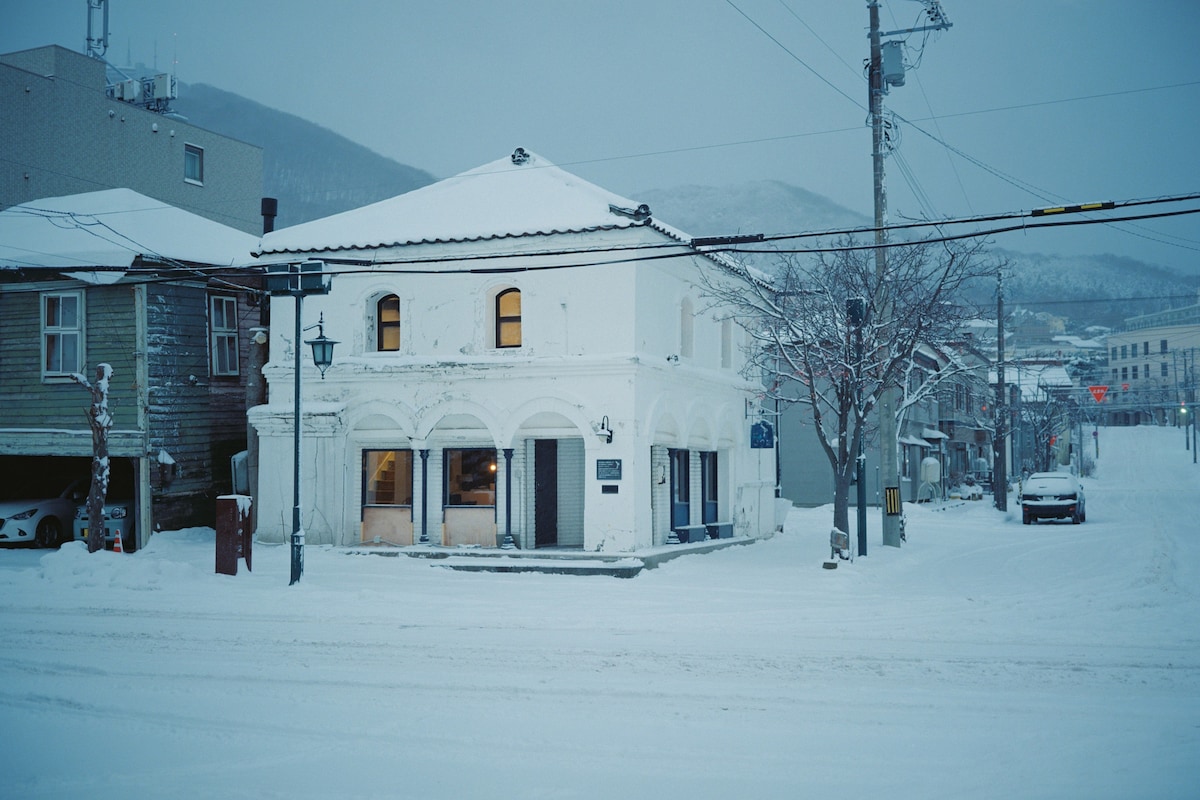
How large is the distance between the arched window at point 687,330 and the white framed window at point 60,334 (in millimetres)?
13438

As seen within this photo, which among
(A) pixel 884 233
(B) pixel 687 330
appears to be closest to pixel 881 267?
(A) pixel 884 233

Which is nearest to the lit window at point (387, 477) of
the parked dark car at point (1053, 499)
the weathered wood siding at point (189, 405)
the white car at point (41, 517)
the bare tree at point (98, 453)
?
the weathered wood siding at point (189, 405)

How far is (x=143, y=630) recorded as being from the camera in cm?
1302

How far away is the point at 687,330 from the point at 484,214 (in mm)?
5414

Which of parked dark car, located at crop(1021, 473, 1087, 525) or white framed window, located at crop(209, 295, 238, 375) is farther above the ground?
white framed window, located at crop(209, 295, 238, 375)

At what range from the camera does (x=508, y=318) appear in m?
22.3

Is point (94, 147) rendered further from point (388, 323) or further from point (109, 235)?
point (388, 323)

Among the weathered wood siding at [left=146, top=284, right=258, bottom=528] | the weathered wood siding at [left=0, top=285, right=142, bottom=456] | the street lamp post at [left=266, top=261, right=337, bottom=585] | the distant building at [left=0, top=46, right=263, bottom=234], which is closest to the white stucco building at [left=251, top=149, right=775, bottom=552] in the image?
the weathered wood siding at [left=146, top=284, right=258, bottom=528]

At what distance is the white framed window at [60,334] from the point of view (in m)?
23.4

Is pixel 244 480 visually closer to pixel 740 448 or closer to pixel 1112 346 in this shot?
pixel 740 448

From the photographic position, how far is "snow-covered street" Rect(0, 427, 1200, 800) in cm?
715

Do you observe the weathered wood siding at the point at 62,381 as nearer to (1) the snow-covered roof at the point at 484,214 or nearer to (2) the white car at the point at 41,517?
(2) the white car at the point at 41,517

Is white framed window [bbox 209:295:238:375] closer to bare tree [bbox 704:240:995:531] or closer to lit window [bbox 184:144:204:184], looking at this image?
bare tree [bbox 704:240:995:531]

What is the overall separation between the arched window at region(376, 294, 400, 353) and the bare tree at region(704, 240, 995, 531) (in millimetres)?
7139
